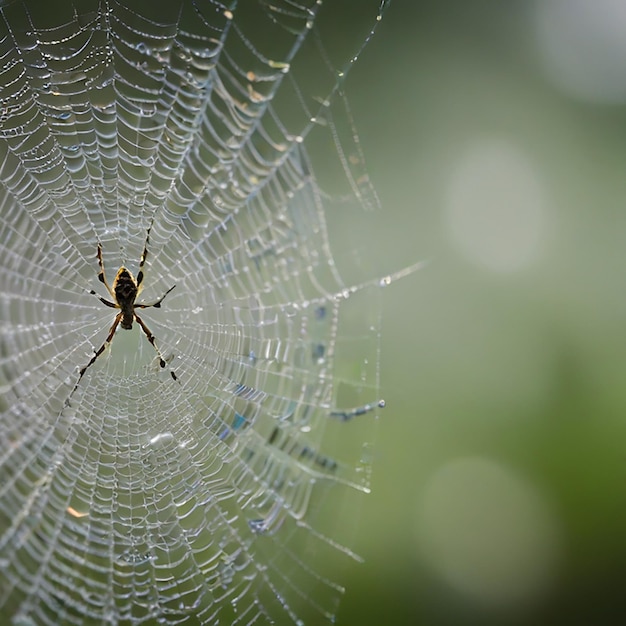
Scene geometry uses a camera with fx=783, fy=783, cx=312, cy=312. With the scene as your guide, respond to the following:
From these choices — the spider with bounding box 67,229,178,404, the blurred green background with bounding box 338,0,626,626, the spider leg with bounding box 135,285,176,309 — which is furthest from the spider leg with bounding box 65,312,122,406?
the blurred green background with bounding box 338,0,626,626

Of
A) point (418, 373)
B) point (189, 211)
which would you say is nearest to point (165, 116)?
point (189, 211)

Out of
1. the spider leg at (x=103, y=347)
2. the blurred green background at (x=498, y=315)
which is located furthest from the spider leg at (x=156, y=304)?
the blurred green background at (x=498, y=315)

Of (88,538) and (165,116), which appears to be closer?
(88,538)

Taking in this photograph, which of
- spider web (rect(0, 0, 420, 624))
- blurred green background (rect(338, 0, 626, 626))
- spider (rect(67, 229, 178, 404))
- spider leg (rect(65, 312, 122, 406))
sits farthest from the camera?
blurred green background (rect(338, 0, 626, 626))

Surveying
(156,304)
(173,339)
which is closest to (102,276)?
(156,304)

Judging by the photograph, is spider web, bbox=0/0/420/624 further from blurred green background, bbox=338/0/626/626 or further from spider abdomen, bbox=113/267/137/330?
blurred green background, bbox=338/0/626/626

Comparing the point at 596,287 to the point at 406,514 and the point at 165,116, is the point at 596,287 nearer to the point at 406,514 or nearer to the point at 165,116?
the point at 406,514
